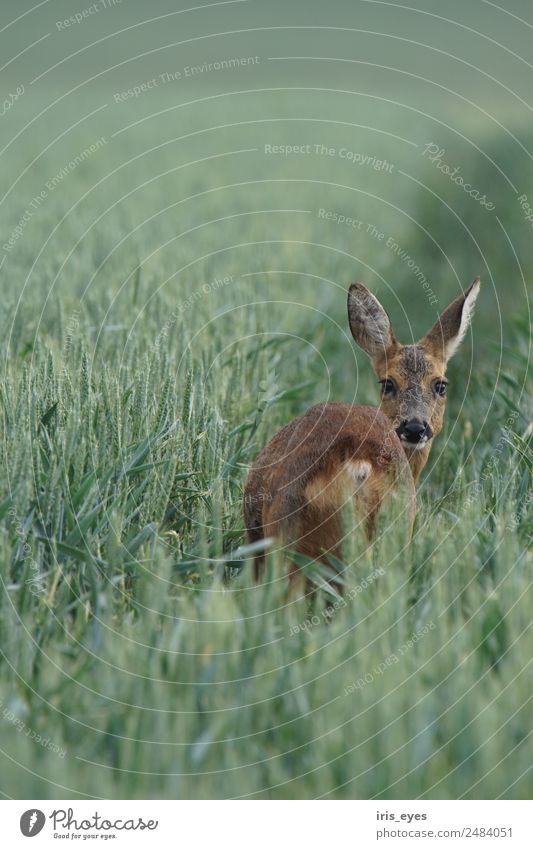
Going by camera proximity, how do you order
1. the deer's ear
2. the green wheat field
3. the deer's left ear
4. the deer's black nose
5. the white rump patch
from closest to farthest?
the green wheat field
the white rump patch
the deer's black nose
the deer's ear
the deer's left ear

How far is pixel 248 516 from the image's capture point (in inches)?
183

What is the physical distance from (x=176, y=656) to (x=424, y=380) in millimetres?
2186

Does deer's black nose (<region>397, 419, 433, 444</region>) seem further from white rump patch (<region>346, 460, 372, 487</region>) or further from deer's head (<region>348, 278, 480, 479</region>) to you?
white rump patch (<region>346, 460, 372, 487</region>)

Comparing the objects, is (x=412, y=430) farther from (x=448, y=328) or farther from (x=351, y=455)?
(x=351, y=455)

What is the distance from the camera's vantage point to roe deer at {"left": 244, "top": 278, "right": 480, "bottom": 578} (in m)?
4.08

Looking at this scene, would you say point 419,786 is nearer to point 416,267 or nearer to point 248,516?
point 248,516

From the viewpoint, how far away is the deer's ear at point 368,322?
17.2 ft

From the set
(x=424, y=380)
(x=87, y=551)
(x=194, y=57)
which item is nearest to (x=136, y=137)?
(x=194, y=57)

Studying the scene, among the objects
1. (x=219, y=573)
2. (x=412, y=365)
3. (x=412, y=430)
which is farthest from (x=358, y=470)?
(x=412, y=365)

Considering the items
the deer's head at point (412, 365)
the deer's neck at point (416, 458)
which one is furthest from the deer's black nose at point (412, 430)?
the deer's neck at point (416, 458)

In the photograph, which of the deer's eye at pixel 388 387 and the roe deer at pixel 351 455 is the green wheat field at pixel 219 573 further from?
the deer's eye at pixel 388 387
